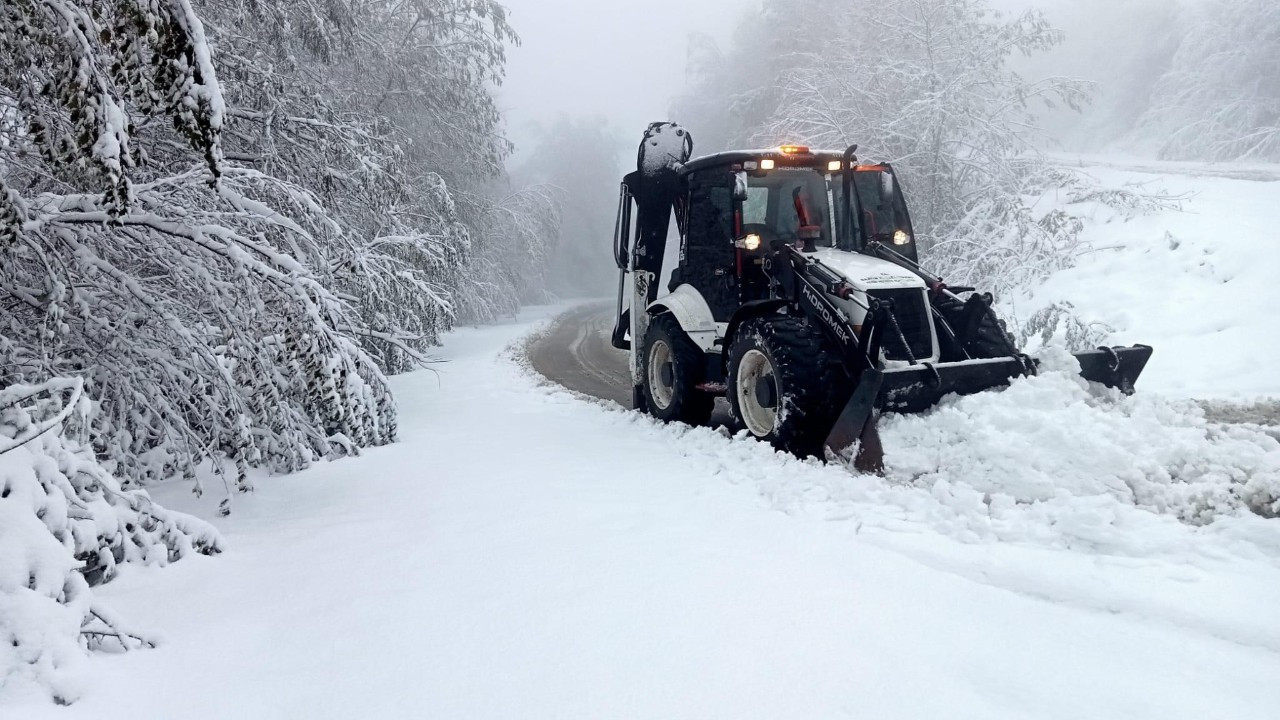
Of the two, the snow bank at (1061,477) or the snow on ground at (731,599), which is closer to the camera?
the snow on ground at (731,599)

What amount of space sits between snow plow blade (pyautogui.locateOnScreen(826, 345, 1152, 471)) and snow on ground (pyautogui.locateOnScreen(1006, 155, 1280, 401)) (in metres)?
3.22

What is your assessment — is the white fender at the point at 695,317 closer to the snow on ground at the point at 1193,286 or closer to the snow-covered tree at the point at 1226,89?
the snow on ground at the point at 1193,286

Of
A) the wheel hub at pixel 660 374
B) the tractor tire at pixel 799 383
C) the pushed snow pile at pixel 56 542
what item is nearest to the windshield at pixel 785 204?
the tractor tire at pixel 799 383

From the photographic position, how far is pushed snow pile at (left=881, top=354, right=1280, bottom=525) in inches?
146

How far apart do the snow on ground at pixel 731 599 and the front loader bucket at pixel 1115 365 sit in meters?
1.03

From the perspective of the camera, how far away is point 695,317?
7066 mm

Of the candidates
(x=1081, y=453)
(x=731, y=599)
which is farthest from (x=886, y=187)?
(x=731, y=599)

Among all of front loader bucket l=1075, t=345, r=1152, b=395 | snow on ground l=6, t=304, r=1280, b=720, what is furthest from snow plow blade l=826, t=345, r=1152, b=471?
front loader bucket l=1075, t=345, r=1152, b=395

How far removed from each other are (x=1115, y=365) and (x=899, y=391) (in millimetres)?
1994

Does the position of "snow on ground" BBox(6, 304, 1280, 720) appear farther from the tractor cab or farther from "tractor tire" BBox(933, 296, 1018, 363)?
the tractor cab

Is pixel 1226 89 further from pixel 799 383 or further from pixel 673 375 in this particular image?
pixel 799 383

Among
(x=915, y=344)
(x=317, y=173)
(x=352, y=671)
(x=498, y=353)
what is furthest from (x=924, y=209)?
(x=352, y=671)

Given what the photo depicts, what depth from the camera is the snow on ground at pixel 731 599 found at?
2.28m

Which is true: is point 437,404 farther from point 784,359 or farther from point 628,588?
point 628,588
